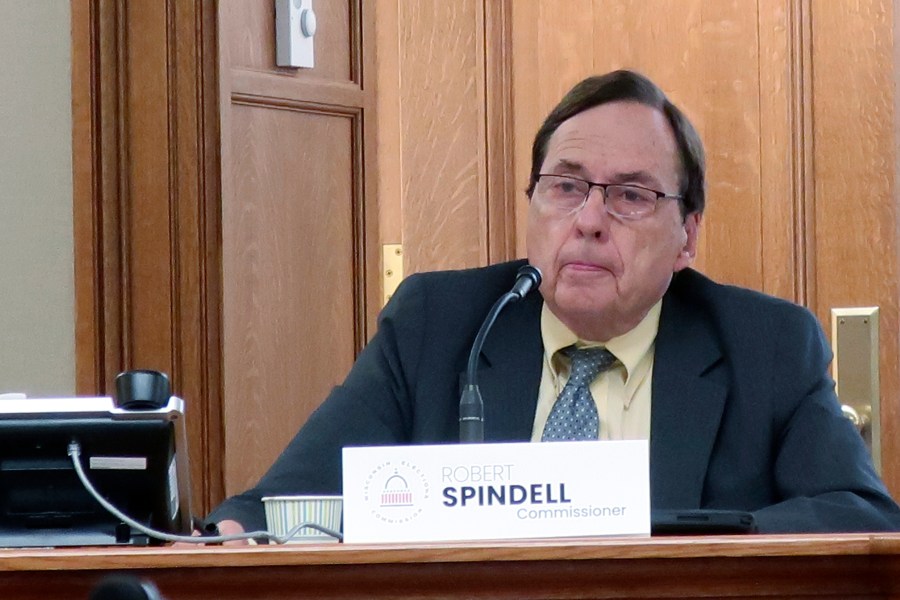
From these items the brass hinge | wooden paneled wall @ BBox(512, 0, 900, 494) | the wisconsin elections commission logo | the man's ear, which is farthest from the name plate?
the brass hinge

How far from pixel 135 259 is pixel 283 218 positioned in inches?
11.3

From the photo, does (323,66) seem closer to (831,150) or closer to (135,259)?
(135,259)

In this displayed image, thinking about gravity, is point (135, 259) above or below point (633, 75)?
below

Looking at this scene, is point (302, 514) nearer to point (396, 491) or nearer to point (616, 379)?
point (396, 491)

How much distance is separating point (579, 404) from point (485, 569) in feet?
2.95

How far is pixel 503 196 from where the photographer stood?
2.83 meters

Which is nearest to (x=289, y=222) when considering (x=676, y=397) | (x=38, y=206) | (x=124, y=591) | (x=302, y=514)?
(x=38, y=206)

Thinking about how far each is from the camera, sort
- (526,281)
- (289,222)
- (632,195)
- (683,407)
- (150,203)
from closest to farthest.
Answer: (526,281)
(683,407)
(632,195)
(150,203)
(289,222)

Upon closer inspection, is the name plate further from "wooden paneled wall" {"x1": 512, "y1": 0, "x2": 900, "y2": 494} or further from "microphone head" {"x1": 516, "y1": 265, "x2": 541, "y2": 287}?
"wooden paneled wall" {"x1": 512, "y1": 0, "x2": 900, "y2": 494}

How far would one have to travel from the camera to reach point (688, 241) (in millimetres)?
2168

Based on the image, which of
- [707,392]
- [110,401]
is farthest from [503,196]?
[110,401]

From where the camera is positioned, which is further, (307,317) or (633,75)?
(307,317)

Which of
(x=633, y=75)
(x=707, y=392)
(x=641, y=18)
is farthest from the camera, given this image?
(x=641, y=18)

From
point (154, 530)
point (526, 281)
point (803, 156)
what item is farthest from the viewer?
point (803, 156)
